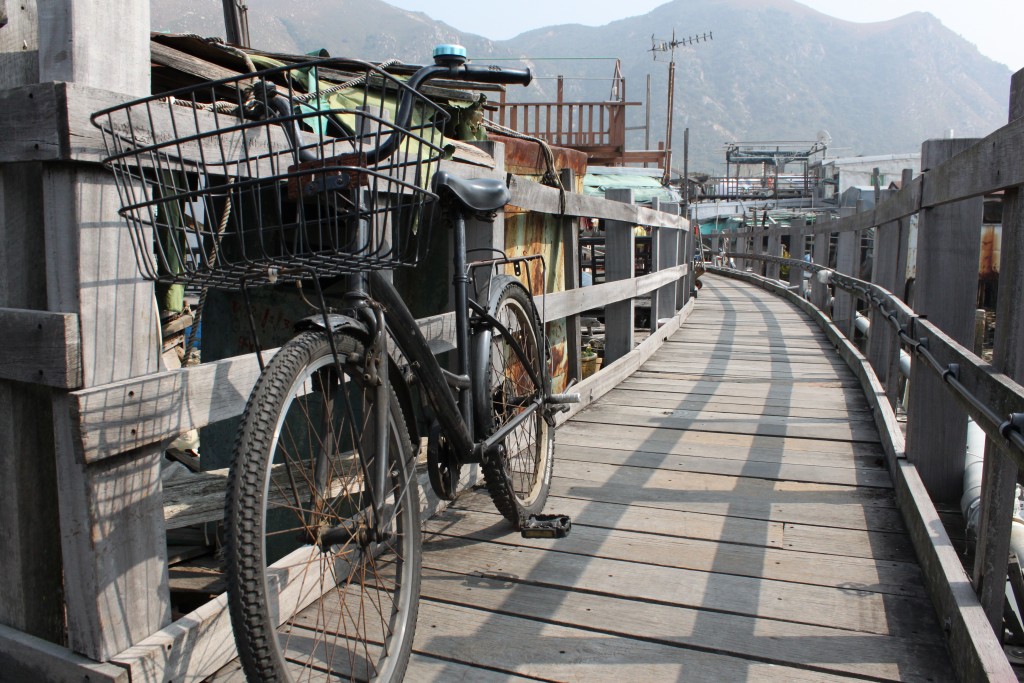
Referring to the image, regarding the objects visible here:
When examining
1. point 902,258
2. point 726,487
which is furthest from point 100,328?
point 902,258

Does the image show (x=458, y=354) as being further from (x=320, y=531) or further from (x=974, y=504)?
(x=974, y=504)

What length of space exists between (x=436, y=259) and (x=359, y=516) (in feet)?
6.55

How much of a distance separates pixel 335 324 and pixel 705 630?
3.89ft

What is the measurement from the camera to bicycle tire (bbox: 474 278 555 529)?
2.50m

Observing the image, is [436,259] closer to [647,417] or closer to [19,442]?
[647,417]

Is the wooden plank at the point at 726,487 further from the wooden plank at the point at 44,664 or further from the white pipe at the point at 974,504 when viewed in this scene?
the wooden plank at the point at 44,664

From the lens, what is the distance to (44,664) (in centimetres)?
160

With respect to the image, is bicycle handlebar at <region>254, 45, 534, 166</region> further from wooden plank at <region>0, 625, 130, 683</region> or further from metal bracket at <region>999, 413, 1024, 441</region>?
metal bracket at <region>999, 413, 1024, 441</region>

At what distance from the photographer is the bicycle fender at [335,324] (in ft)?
5.10

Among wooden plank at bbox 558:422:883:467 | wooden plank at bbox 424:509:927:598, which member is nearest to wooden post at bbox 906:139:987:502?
wooden plank at bbox 558:422:883:467

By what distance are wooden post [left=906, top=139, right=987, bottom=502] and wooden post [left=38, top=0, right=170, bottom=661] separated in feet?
8.60

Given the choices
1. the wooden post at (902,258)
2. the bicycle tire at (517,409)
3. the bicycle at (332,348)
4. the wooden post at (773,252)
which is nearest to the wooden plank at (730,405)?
the wooden post at (902,258)

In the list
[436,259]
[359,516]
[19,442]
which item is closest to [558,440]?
[436,259]

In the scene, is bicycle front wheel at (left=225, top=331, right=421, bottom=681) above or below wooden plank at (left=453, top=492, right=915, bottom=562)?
above
